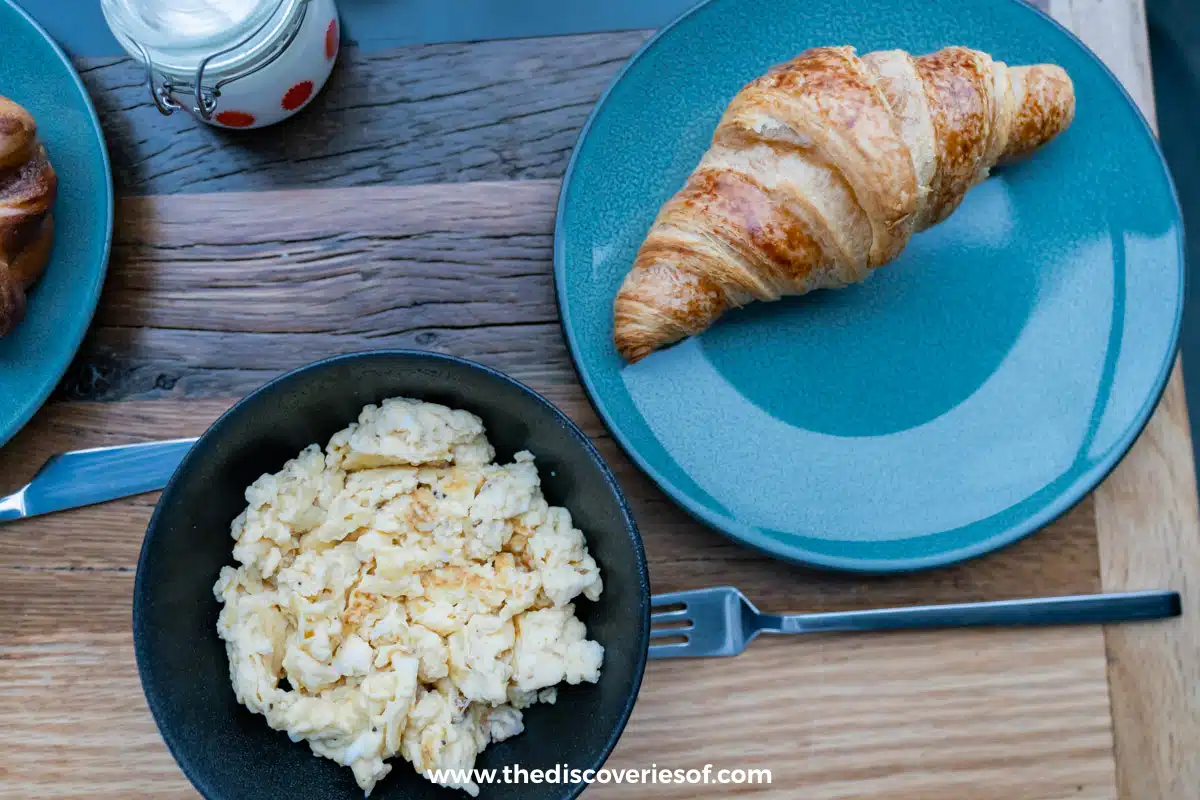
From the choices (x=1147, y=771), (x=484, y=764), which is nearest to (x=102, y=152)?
(x=484, y=764)

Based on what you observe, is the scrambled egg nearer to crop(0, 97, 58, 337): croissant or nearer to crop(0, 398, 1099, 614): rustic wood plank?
crop(0, 398, 1099, 614): rustic wood plank

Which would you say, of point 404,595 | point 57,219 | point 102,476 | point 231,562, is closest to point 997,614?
point 404,595

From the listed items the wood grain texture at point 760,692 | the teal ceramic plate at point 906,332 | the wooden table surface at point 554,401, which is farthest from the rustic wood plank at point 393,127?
the wood grain texture at point 760,692

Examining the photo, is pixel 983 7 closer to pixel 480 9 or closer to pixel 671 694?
pixel 480 9

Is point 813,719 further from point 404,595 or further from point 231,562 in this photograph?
point 231,562

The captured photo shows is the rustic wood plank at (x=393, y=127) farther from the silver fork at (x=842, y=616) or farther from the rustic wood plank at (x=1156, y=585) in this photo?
the rustic wood plank at (x=1156, y=585)
